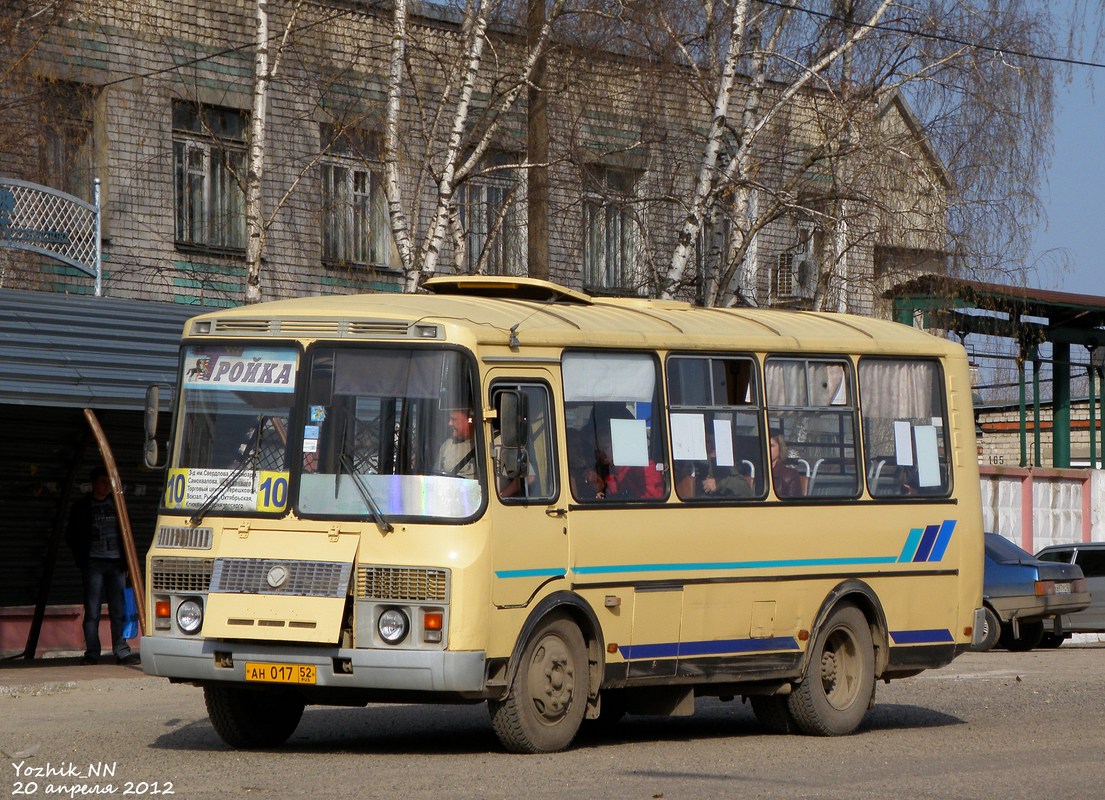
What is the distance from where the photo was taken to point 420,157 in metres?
25.5

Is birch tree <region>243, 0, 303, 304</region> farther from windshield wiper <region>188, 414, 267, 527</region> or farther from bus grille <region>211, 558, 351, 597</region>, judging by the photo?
bus grille <region>211, 558, 351, 597</region>

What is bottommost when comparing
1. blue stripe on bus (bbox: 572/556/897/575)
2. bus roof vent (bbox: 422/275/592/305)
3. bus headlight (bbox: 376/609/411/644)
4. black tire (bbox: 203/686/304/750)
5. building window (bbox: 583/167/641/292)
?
black tire (bbox: 203/686/304/750)

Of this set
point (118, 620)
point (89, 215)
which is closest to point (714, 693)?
point (118, 620)

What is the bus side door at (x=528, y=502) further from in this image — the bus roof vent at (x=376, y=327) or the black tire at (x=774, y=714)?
the black tire at (x=774, y=714)

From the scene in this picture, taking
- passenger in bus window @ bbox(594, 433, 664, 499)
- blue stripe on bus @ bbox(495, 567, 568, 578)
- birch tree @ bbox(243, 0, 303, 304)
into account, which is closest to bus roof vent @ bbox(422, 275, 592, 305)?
passenger in bus window @ bbox(594, 433, 664, 499)

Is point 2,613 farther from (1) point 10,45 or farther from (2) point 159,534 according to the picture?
(2) point 159,534

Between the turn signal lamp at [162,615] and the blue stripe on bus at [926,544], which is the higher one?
the blue stripe on bus at [926,544]

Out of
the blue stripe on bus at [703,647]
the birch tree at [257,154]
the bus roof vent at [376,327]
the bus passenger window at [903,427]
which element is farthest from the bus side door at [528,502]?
the birch tree at [257,154]

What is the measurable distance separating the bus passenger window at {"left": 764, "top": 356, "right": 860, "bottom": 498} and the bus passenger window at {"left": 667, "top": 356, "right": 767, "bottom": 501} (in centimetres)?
19

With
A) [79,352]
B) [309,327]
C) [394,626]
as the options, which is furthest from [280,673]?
[79,352]

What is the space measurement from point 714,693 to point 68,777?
15.3 ft

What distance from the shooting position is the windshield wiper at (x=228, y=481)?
11.0 metres

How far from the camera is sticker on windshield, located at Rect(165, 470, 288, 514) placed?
35.8ft

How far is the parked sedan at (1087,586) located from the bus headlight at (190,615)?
16.7 meters
